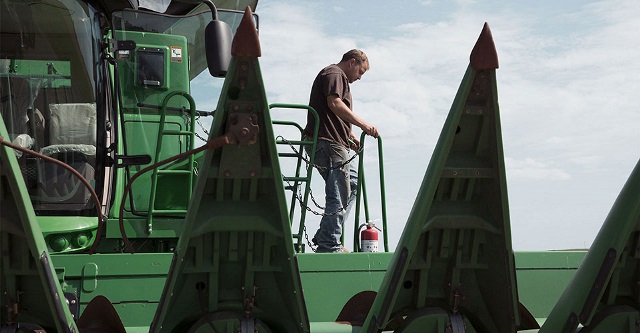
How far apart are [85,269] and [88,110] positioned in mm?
1263

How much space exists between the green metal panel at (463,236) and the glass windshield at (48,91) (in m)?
3.02

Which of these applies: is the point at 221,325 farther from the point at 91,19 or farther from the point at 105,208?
the point at 91,19

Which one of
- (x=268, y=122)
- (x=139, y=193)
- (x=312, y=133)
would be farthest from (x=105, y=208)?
(x=268, y=122)

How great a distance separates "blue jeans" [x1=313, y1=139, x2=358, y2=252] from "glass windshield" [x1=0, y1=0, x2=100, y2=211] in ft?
6.00

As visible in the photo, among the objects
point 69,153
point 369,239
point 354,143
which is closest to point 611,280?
point 369,239

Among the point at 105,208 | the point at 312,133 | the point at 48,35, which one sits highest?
the point at 48,35

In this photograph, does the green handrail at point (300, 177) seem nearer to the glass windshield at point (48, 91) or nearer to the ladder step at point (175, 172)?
the ladder step at point (175, 172)

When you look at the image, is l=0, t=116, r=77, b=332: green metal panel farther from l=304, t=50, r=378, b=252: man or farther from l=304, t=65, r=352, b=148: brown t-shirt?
l=304, t=65, r=352, b=148: brown t-shirt

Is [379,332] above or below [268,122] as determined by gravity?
below

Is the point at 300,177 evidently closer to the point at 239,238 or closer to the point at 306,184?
the point at 306,184

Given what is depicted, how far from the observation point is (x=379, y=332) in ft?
9.49

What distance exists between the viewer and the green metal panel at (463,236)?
9.03 ft

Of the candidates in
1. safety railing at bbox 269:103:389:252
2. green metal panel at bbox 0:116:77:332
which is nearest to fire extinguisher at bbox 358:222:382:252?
safety railing at bbox 269:103:389:252

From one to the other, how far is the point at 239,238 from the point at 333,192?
3230mm
